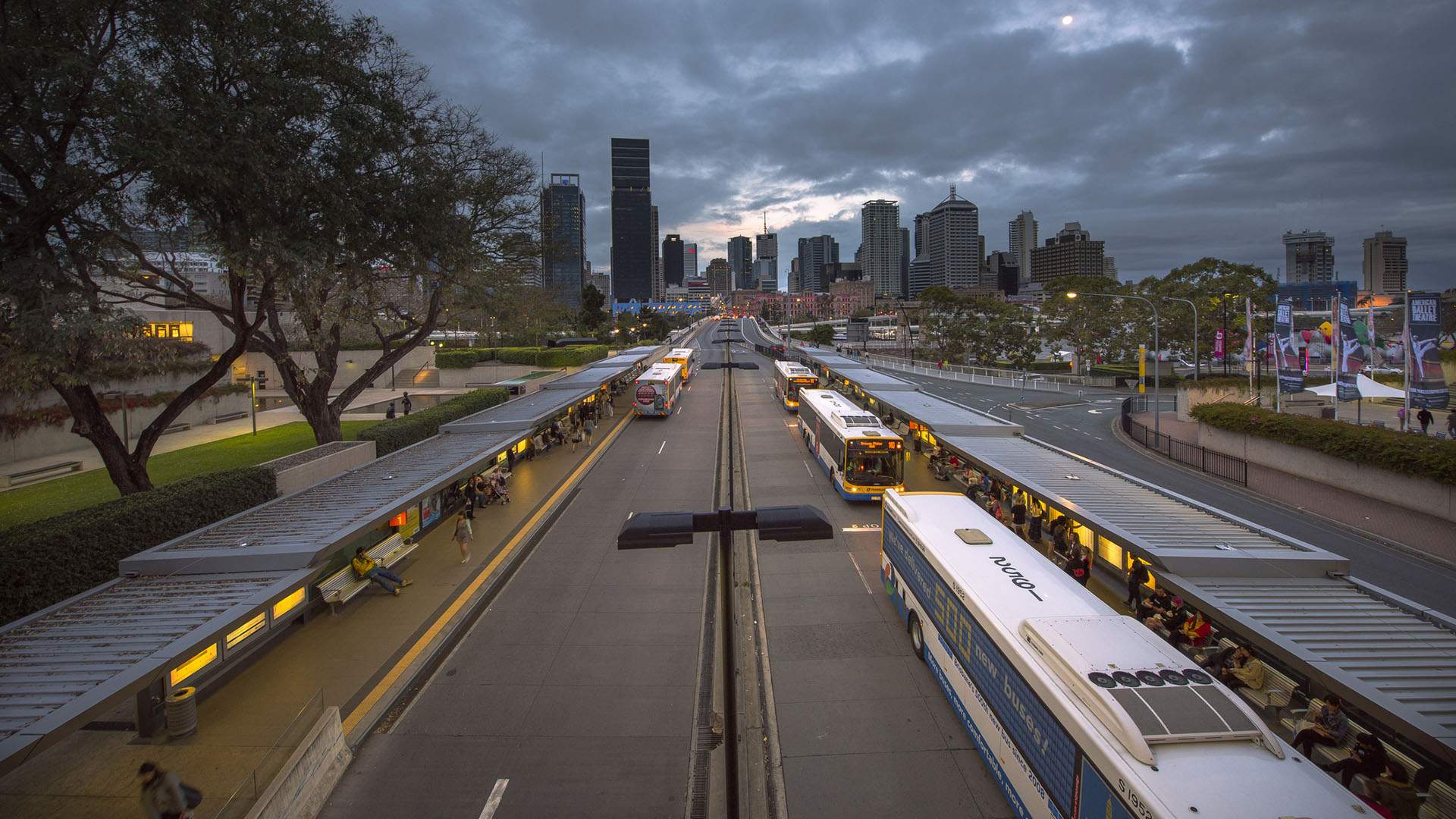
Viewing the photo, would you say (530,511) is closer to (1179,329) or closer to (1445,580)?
(1445,580)

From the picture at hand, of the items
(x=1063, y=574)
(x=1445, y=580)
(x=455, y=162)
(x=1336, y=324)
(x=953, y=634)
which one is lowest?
(x=1445, y=580)

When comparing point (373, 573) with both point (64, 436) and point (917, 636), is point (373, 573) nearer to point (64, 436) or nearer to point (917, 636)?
point (917, 636)

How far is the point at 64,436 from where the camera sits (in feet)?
94.6

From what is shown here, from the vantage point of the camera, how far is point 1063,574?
10375 mm

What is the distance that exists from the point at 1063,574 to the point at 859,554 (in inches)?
312

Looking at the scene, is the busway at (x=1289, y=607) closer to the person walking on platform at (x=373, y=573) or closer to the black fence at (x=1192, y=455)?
the black fence at (x=1192, y=455)

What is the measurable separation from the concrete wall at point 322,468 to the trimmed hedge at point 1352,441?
31153 millimetres

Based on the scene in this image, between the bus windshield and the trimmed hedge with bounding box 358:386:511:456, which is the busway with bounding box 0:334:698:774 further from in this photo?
the bus windshield

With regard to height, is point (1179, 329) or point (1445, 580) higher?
point (1179, 329)

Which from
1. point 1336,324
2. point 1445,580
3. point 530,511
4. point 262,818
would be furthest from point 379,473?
point 1336,324

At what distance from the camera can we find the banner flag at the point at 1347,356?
94.6 feet

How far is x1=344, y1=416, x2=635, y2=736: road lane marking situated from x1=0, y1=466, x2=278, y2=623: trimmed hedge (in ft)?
20.1

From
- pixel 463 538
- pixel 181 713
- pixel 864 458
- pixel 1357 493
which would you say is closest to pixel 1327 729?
pixel 864 458

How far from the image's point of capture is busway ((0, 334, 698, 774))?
7.78 meters
